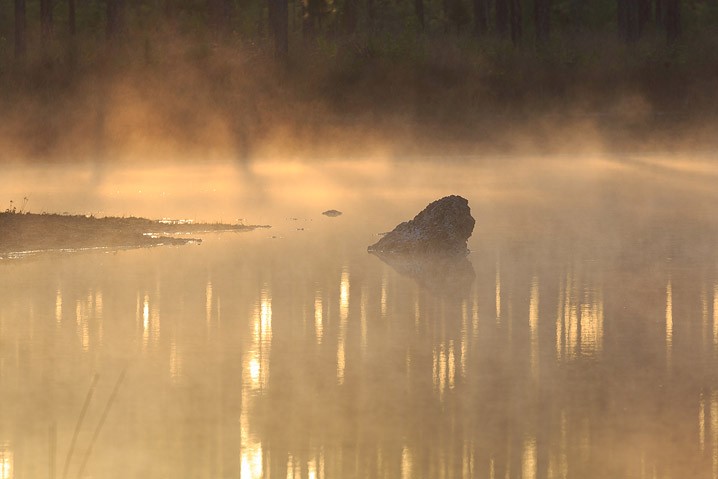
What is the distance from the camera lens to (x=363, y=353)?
11.1 metres

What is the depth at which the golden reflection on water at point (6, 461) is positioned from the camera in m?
7.57

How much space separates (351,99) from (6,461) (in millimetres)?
26201

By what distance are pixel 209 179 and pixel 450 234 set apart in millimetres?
9847

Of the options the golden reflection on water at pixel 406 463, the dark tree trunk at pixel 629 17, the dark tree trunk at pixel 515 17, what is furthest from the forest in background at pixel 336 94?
the golden reflection on water at pixel 406 463

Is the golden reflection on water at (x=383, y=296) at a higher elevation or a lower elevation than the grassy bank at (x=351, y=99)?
lower

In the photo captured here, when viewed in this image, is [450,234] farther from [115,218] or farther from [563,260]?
[115,218]

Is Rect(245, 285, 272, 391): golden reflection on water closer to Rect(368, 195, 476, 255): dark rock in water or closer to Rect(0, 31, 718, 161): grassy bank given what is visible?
Rect(368, 195, 476, 255): dark rock in water

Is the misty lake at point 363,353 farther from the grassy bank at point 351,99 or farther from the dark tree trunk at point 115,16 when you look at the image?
the dark tree trunk at point 115,16

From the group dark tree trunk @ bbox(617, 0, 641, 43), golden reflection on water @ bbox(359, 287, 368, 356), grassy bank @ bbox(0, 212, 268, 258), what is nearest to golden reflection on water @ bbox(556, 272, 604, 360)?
golden reflection on water @ bbox(359, 287, 368, 356)

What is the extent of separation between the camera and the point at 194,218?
20.0m

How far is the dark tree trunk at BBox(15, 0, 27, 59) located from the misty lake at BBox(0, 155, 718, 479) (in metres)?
13.2

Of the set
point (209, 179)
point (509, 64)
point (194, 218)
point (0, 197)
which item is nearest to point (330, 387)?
point (194, 218)

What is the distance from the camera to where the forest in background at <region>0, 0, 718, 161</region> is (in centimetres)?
3117

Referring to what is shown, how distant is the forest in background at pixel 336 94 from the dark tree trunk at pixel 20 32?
0.12 meters
